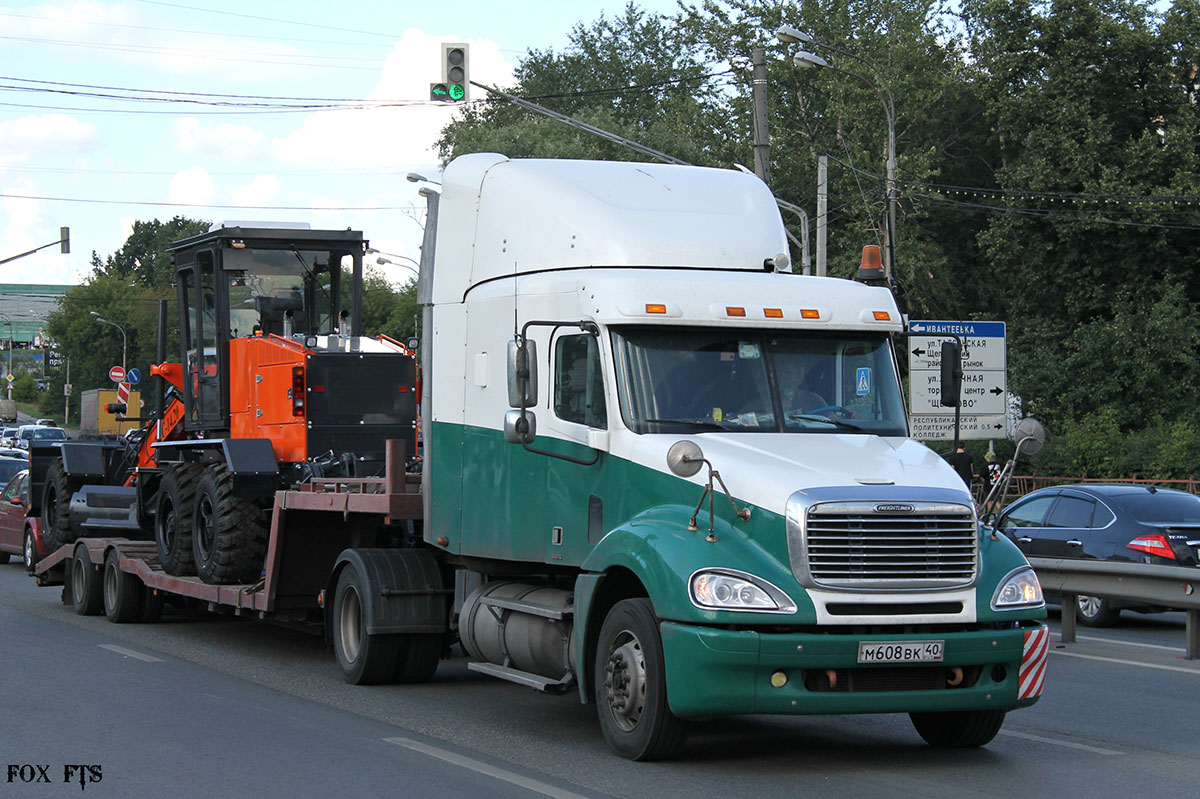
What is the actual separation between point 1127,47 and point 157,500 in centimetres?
3072

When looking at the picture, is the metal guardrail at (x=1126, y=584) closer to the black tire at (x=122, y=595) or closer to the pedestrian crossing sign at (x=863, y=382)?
the pedestrian crossing sign at (x=863, y=382)

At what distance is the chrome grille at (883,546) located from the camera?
790 centimetres

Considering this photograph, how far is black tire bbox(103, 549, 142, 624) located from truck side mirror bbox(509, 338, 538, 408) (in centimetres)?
859

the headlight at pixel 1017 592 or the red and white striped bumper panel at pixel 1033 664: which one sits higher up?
the headlight at pixel 1017 592

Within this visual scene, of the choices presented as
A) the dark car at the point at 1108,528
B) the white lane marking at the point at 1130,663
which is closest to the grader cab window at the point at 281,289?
the dark car at the point at 1108,528

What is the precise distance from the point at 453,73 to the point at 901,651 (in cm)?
1333

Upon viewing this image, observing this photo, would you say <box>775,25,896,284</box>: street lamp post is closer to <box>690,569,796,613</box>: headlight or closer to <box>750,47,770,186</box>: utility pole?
<box>750,47,770,186</box>: utility pole

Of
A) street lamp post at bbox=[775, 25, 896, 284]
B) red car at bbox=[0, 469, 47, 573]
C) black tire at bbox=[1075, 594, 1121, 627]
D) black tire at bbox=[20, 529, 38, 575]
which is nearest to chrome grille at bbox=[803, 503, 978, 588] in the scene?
street lamp post at bbox=[775, 25, 896, 284]

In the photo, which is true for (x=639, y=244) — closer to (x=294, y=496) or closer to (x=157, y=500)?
(x=294, y=496)

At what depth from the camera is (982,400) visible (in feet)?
69.9

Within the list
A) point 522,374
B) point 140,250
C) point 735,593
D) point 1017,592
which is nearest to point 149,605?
point 522,374

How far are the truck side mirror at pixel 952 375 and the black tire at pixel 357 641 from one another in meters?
4.50

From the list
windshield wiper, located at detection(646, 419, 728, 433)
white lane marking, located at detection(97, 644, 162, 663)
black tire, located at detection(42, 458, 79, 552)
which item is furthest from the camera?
black tire, located at detection(42, 458, 79, 552)

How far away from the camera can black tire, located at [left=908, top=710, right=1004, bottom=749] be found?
8.88 m
